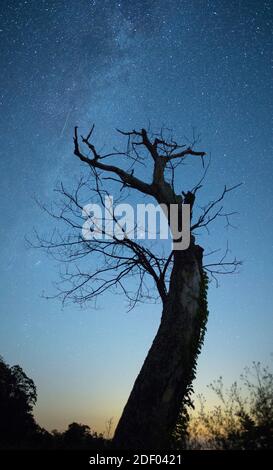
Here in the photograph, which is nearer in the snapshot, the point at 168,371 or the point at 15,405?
the point at 168,371

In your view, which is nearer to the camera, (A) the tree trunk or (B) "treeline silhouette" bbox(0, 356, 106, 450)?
(A) the tree trunk

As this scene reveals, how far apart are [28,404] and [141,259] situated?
101ft

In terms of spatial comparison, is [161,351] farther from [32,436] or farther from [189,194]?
[32,436]

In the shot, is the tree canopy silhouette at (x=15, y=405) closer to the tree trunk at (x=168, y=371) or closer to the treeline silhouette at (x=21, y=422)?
the treeline silhouette at (x=21, y=422)

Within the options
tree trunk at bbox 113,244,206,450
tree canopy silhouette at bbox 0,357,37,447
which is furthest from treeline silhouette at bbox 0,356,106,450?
tree trunk at bbox 113,244,206,450

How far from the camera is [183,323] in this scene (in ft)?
18.0

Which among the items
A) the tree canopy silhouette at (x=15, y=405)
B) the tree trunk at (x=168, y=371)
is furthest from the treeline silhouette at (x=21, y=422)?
the tree trunk at (x=168, y=371)

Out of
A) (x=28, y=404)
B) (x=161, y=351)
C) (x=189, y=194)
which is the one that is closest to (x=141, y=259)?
(x=189, y=194)

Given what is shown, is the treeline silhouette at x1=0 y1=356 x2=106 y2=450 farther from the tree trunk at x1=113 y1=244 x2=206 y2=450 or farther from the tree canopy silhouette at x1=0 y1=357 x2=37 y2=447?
the tree trunk at x1=113 y1=244 x2=206 y2=450

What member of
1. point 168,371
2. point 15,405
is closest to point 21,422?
point 15,405

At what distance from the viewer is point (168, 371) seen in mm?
4984

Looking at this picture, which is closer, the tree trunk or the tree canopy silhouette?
the tree trunk

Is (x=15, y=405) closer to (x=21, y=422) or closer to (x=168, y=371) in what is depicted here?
(x=21, y=422)

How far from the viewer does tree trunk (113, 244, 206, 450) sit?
4551 millimetres
